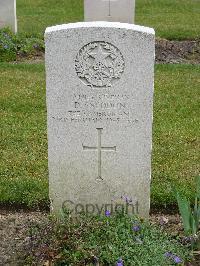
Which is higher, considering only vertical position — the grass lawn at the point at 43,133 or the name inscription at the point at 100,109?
the name inscription at the point at 100,109

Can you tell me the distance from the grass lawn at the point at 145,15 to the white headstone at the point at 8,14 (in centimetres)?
71

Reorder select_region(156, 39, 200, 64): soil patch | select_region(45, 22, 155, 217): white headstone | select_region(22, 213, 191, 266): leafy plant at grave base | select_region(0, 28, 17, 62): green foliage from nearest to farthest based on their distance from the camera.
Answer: select_region(22, 213, 191, 266): leafy plant at grave base < select_region(45, 22, 155, 217): white headstone < select_region(0, 28, 17, 62): green foliage < select_region(156, 39, 200, 64): soil patch

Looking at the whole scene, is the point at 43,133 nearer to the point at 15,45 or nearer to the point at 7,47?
the point at 7,47

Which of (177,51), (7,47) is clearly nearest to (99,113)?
(7,47)

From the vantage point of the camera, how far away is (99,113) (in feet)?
13.6

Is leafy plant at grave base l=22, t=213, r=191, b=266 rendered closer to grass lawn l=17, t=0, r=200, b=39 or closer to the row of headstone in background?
the row of headstone in background

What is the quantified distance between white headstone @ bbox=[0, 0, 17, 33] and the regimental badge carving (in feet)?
23.9

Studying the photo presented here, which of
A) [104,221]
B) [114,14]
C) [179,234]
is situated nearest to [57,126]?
[104,221]

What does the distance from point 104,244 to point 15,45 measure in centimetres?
675

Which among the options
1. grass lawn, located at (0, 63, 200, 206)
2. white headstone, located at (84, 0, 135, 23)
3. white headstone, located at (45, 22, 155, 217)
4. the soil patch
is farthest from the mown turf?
white headstone, located at (84, 0, 135, 23)

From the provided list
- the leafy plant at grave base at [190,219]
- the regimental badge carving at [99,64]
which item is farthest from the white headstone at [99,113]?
the leafy plant at grave base at [190,219]

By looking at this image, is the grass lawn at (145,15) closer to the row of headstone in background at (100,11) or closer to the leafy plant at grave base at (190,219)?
the row of headstone in background at (100,11)

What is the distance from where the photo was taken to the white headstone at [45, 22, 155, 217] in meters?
3.99

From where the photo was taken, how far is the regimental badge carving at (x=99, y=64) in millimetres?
4008
